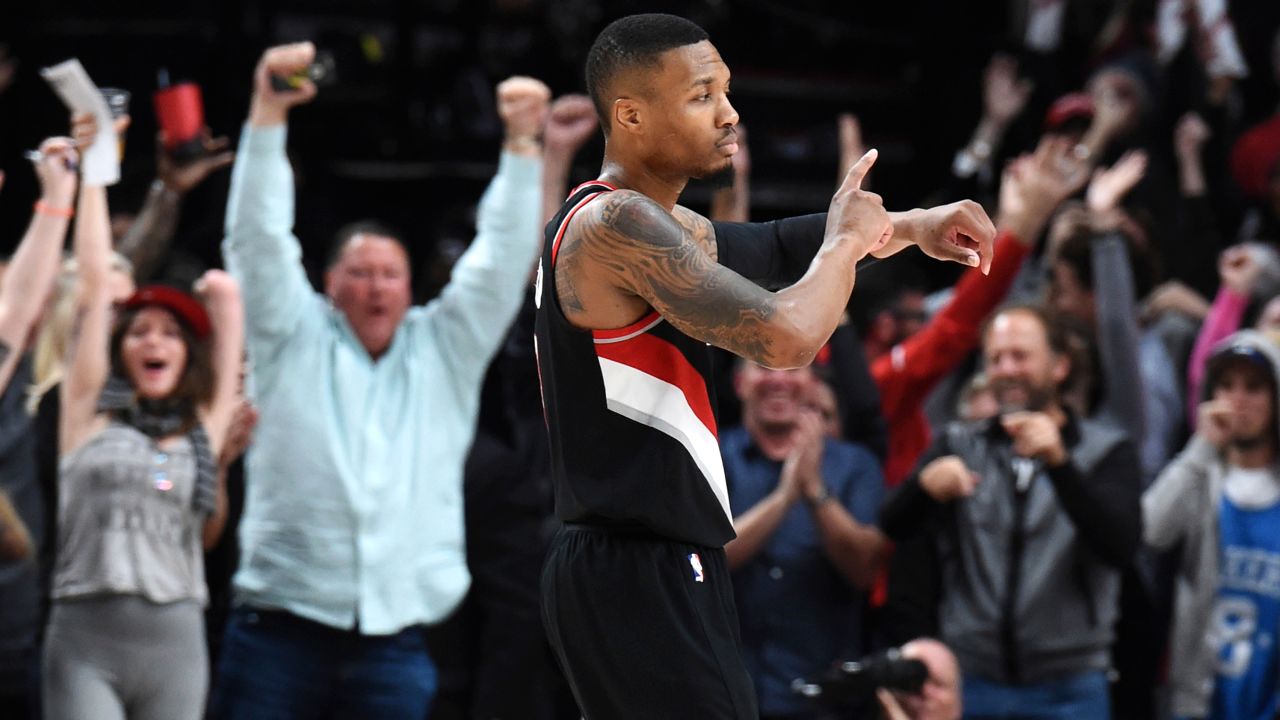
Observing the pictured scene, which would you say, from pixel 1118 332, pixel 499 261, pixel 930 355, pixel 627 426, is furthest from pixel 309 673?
pixel 1118 332

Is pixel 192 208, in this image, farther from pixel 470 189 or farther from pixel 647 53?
pixel 647 53

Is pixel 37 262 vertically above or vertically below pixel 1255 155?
below

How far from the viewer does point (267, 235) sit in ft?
15.3

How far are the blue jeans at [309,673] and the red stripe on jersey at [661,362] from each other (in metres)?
2.11

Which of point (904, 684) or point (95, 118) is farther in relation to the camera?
point (95, 118)

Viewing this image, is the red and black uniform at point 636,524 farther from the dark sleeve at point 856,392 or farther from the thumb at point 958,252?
the dark sleeve at point 856,392

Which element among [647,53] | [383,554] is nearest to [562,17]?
[383,554]

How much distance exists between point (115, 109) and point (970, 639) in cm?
305

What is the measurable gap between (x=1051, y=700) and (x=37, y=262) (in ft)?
10.5

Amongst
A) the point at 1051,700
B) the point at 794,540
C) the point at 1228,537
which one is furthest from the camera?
the point at 1228,537

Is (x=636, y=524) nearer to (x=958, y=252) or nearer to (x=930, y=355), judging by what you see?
(x=958, y=252)

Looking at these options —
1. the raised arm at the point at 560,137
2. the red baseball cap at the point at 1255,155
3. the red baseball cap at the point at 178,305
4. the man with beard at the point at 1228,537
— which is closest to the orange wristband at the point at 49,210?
the red baseball cap at the point at 178,305

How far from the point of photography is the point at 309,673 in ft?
14.9

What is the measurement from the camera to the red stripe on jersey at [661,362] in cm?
272
